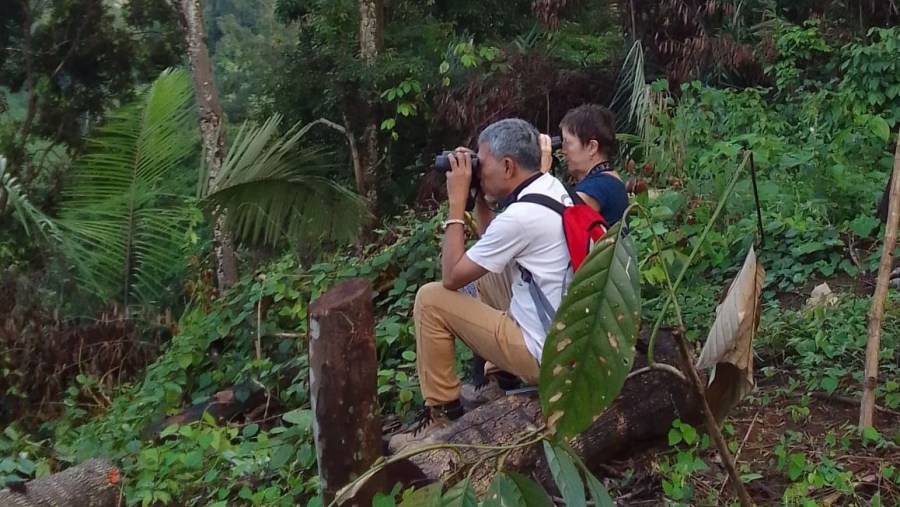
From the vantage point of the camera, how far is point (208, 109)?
261 inches

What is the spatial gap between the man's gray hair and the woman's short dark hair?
72 cm

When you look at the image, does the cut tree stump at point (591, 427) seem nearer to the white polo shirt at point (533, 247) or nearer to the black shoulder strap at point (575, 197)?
the white polo shirt at point (533, 247)

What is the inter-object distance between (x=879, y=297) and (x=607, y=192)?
1197mm

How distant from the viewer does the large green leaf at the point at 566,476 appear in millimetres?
1199

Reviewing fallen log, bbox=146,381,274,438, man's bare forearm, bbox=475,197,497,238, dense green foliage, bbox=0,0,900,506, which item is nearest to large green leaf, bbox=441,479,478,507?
dense green foliage, bbox=0,0,900,506

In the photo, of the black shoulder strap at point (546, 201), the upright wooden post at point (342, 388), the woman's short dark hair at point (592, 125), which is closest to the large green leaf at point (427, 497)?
the upright wooden post at point (342, 388)

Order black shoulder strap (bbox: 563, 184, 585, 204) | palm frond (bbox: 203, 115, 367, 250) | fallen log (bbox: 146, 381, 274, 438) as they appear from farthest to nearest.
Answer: palm frond (bbox: 203, 115, 367, 250), fallen log (bbox: 146, 381, 274, 438), black shoulder strap (bbox: 563, 184, 585, 204)

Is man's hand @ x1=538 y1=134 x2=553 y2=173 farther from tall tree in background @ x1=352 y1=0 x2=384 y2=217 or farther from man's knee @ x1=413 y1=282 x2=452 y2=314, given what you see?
tall tree in background @ x1=352 y1=0 x2=384 y2=217

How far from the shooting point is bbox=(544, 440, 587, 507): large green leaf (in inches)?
47.2

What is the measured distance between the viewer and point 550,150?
3.18 m

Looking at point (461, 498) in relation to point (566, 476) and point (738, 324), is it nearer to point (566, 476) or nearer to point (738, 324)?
point (566, 476)

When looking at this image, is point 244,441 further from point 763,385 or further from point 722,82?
point 722,82

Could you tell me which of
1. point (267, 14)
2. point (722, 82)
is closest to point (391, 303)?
point (722, 82)

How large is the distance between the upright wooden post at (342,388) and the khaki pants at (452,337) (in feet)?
1.38
